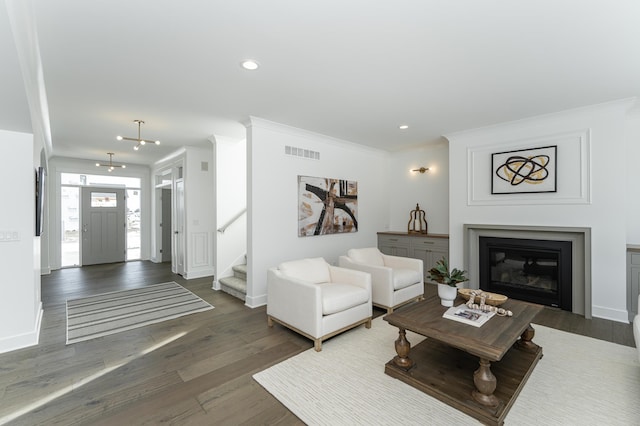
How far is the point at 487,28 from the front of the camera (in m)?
2.13

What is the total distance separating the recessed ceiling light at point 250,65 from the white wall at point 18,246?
248 cm

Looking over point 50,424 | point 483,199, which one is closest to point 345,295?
point 50,424

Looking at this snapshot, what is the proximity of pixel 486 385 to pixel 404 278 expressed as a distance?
2069 millimetres

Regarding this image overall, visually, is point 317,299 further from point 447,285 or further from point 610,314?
point 610,314

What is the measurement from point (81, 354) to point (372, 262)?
11.8 ft

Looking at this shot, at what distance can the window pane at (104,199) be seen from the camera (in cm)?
758

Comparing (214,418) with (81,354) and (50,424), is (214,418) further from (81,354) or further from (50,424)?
(81,354)

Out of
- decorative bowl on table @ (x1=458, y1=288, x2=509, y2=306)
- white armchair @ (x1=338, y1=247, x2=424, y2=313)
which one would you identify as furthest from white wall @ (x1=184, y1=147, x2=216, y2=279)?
decorative bowl on table @ (x1=458, y1=288, x2=509, y2=306)

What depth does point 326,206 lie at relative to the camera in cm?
511

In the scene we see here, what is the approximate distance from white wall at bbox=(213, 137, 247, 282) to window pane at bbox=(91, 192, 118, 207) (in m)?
4.55

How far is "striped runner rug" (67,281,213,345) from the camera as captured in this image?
3.41m

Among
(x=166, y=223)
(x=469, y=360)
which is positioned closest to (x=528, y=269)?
(x=469, y=360)

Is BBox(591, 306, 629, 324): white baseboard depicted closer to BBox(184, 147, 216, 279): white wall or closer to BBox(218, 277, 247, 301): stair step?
BBox(218, 277, 247, 301): stair step

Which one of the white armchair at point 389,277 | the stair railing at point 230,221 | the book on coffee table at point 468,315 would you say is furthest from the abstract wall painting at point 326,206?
the book on coffee table at point 468,315
